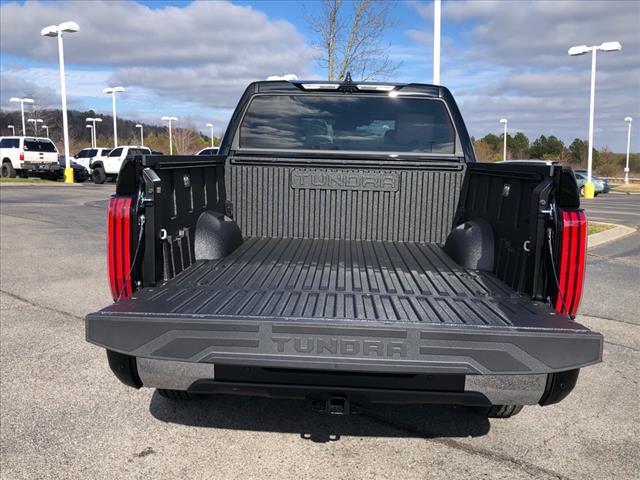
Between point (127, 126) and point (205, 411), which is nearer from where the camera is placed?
point (205, 411)

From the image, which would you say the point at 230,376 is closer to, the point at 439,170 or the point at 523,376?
the point at 523,376

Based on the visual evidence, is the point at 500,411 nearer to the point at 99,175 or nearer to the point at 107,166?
the point at 107,166

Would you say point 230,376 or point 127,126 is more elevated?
point 127,126

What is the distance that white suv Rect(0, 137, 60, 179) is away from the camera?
30.0 m

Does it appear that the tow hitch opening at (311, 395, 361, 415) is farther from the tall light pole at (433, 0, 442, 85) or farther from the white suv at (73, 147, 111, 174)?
the white suv at (73, 147, 111, 174)

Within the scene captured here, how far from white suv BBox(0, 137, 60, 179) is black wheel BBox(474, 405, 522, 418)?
31517mm

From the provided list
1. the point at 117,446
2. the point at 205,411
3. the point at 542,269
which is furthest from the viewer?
the point at 205,411

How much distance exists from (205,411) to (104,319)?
4.70 ft

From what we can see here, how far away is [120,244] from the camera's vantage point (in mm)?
2816

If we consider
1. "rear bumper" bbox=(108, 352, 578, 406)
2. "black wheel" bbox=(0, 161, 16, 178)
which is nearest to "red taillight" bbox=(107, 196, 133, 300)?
"rear bumper" bbox=(108, 352, 578, 406)

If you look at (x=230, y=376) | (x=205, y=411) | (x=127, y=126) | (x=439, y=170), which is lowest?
(x=205, y=411)

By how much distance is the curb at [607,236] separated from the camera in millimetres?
11734

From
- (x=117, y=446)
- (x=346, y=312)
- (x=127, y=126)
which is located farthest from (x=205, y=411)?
(x=127, y=126)

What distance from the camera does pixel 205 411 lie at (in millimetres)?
3631
